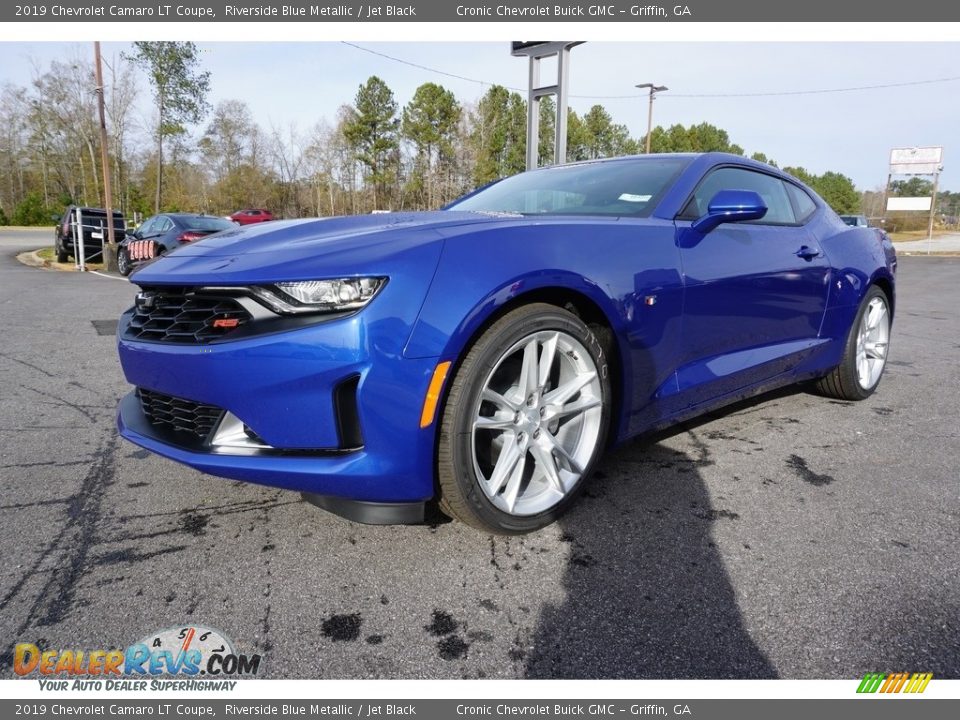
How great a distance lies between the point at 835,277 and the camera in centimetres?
355

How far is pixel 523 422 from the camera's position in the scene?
7.11 ft

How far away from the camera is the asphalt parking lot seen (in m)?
1.60

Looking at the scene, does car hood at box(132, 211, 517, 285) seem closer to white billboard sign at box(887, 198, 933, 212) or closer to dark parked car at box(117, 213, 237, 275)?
dark parked car at box(117, 213, 237, 275)

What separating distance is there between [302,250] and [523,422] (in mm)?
913

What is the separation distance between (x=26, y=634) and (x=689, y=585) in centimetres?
181

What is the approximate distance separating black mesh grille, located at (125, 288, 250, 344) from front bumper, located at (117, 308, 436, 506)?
0.21 ft

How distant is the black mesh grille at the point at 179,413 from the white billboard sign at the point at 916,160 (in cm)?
4755

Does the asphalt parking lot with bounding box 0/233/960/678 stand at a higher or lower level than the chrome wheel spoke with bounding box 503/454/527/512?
lower

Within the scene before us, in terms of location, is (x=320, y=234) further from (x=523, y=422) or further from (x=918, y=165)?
(x=918, y=165)

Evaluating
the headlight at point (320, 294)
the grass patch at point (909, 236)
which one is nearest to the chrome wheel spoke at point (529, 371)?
the headlight at point (320, 294)

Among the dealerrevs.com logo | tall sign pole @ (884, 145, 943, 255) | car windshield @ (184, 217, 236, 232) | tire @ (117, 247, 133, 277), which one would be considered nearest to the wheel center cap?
the dealerrevs.com logo

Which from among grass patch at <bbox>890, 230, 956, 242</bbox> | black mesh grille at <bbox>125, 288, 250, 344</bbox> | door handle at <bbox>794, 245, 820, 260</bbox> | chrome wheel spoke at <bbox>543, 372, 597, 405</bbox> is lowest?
chrome wheel spoke at <bbox>543, 372, 597, 405</bbox>

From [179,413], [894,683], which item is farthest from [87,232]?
[894,683]
